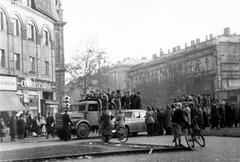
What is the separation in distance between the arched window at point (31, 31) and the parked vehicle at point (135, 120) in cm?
1633

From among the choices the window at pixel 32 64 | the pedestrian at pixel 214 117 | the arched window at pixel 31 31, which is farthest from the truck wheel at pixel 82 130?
the arched window at pixel 31 31

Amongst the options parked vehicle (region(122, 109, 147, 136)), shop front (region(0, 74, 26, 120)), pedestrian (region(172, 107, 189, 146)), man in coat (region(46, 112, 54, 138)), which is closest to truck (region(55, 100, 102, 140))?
parked vehicle (region(122, 109, 147, 136))

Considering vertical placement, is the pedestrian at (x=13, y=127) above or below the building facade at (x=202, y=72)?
below

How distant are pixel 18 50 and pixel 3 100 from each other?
23.2 feet

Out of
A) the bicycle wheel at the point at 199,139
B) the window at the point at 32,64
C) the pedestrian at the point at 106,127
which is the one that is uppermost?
the window at the point at 32,64

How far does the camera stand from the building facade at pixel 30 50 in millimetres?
37719

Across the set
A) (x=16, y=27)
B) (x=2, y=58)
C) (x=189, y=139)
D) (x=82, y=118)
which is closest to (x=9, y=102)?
(x=2, y=58)

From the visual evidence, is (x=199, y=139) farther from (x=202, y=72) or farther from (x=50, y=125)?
(x=202, y=72)

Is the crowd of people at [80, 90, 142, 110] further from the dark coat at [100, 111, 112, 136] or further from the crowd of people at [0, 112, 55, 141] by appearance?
the dark coat at [100, 111, 112, 136]

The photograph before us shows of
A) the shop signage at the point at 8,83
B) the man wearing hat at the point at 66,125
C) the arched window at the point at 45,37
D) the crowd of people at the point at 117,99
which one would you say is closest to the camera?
the man wearing hat at the point at 66,125

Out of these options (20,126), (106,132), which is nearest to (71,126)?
(20,126)

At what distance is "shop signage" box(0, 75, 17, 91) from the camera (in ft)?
115

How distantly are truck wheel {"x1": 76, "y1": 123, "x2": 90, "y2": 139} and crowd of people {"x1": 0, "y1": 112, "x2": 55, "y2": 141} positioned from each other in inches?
174

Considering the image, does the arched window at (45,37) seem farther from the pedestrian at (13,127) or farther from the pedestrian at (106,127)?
the pedestrian at (106,127)
